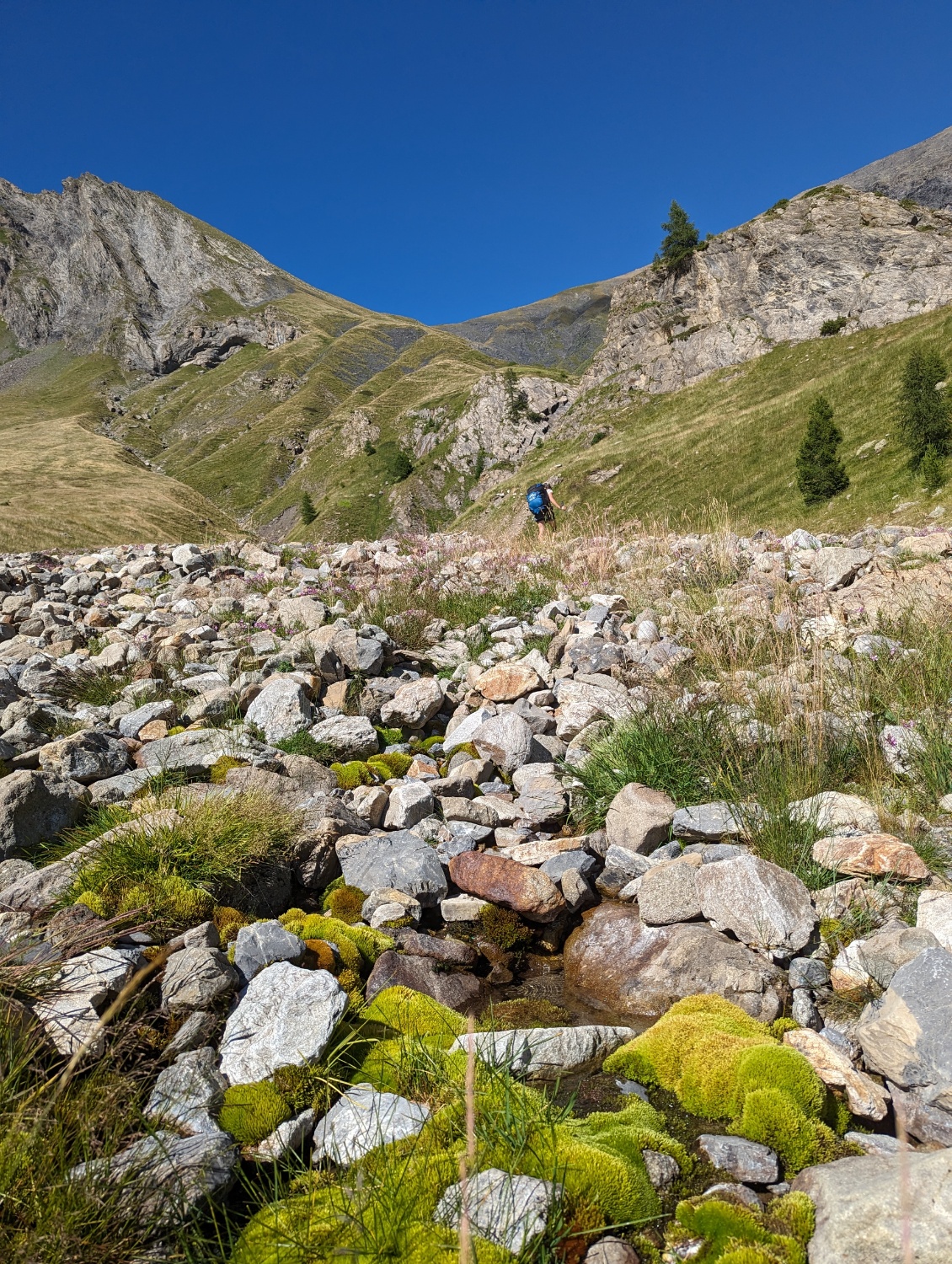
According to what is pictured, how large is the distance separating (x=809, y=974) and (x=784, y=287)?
81.6 m

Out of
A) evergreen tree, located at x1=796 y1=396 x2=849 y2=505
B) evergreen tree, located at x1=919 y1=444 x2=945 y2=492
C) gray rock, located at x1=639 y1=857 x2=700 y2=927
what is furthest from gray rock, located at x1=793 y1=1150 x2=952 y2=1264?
evergreen tree, located at x1=796 y1=396 x2=849 y2=505

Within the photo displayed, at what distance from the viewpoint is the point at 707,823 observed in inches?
192

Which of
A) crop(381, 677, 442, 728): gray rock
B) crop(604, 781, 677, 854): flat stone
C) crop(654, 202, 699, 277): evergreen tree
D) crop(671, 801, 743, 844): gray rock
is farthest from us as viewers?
crop(654, 202, 699, 277): evergreen tree

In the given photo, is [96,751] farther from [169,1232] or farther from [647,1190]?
[647,1190]

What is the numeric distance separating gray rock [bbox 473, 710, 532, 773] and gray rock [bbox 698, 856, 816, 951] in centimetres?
256

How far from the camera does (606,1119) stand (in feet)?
9.16

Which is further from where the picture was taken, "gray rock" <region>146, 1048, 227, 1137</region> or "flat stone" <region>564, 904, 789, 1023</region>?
"flat stone" <region>564, 904, 789, 1023</region>

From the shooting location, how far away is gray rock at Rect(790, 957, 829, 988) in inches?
144

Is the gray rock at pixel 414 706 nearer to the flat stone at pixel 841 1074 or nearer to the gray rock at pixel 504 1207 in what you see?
the flat stone at pixel 841 1074

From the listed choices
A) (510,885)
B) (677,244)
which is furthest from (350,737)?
(677,244)

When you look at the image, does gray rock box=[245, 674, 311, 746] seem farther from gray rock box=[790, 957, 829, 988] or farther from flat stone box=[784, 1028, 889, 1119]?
flat stone box=[784, 1028, 889, 1119]

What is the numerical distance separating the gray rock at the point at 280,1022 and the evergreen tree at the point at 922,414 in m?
32.8

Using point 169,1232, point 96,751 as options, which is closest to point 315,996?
point 169,1232

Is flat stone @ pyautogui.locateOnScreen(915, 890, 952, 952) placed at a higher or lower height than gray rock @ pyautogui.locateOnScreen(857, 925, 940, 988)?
higher
